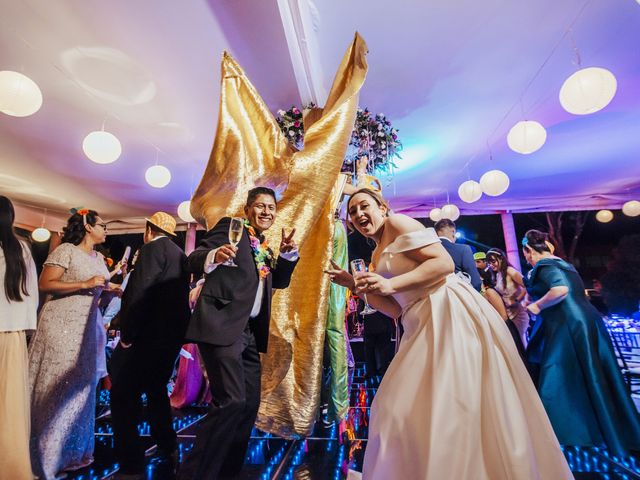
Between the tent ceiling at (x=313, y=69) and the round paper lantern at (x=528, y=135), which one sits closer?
the tent ceiling at (x=313, y=69)

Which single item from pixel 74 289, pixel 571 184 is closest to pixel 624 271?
pixel 571 184

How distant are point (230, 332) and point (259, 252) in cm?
45

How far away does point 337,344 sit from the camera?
8.54 ft

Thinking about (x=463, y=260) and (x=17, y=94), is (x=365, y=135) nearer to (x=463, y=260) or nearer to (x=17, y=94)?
(x=463, y=260)

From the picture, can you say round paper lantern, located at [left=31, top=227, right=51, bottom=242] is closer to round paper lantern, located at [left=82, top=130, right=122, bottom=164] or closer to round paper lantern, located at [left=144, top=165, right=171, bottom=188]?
round paper lantern, located at [left=144, top=165, right=171, bottom=188]

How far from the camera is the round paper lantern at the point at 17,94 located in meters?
2.72

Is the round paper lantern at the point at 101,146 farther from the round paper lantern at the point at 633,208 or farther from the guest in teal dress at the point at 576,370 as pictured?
the round paper lantern at the point at 633,208

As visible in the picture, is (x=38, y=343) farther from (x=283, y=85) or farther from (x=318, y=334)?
(x=283, y=85)

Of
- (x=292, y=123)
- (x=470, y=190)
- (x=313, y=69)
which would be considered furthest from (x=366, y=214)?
(x=470, y=190)

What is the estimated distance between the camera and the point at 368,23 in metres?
2.93

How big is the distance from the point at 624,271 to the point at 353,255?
7149mm

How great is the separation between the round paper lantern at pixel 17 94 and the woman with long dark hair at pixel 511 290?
4680 mm

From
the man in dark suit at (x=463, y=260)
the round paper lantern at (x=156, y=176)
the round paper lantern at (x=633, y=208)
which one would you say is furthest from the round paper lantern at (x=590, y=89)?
the round paper lantern at (x=633, y=208)

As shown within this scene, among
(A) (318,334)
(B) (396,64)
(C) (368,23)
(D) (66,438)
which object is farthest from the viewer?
(B) (396,64)
